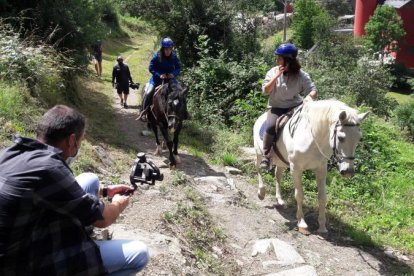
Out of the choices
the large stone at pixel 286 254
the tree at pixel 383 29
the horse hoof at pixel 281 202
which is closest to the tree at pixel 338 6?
the tree at pixel 383 29

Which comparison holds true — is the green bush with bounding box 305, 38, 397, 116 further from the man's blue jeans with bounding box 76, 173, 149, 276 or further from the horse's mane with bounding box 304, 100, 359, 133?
the man's blue jeans with bounding box 76, 173, 149, 276

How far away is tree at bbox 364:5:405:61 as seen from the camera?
4712cm

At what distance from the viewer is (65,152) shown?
283 centimetres

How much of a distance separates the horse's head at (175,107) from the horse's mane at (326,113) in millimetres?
2959

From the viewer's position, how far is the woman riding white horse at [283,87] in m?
6.79

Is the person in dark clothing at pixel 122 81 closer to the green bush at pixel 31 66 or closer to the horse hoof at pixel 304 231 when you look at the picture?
the green bush at pixel 31 66

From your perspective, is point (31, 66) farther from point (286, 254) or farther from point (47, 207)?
point (47, 207)

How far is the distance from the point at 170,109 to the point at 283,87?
2.55 m

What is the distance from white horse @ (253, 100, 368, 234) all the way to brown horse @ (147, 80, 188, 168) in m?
2.21

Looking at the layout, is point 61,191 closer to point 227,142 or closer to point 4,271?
point 4,271

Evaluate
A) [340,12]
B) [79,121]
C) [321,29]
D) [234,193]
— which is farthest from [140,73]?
[340,12]

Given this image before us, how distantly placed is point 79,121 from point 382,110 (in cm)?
2548

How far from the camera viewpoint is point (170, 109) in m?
8.77

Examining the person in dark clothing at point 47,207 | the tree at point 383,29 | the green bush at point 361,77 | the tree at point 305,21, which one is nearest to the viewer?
the person in dark clothing at point 47,207
